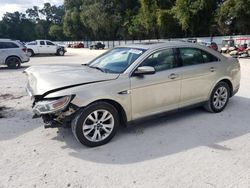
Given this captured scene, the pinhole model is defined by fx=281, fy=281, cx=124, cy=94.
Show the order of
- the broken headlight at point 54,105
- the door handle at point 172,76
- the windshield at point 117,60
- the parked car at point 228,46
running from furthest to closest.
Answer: the parked car at point 228,46 → the door handle at point 172,76 → the windshield at point 117,60 → the broken headlight at point 54,105

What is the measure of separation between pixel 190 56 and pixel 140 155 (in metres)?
2.37

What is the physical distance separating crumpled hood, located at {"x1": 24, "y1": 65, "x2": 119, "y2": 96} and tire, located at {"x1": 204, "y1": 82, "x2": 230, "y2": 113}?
2332 mm

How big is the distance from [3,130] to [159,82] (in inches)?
116

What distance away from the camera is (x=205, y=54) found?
5.71 metres

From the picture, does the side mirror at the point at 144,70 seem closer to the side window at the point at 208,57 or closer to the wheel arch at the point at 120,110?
the wheel arch at the point at 120,110

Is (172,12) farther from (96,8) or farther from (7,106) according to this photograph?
(7,106)

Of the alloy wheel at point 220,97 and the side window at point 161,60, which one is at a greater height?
the side window at point 161,60

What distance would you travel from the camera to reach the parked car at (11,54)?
14844 millimetres

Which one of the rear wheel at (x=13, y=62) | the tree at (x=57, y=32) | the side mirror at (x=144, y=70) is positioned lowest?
the rear wheel at (x=13, y=62)

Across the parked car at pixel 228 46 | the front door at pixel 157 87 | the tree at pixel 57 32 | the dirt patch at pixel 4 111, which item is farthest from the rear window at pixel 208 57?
the tree at pixel 57 32

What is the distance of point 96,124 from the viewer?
4312mm

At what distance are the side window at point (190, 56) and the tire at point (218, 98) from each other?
0.74m

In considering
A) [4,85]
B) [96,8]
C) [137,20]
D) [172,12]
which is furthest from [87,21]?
[4,85]

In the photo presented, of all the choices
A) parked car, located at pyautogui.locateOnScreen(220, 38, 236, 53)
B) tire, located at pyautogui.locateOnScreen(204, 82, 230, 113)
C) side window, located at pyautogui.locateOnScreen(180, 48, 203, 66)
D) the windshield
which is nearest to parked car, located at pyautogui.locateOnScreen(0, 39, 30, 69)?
the windshield
